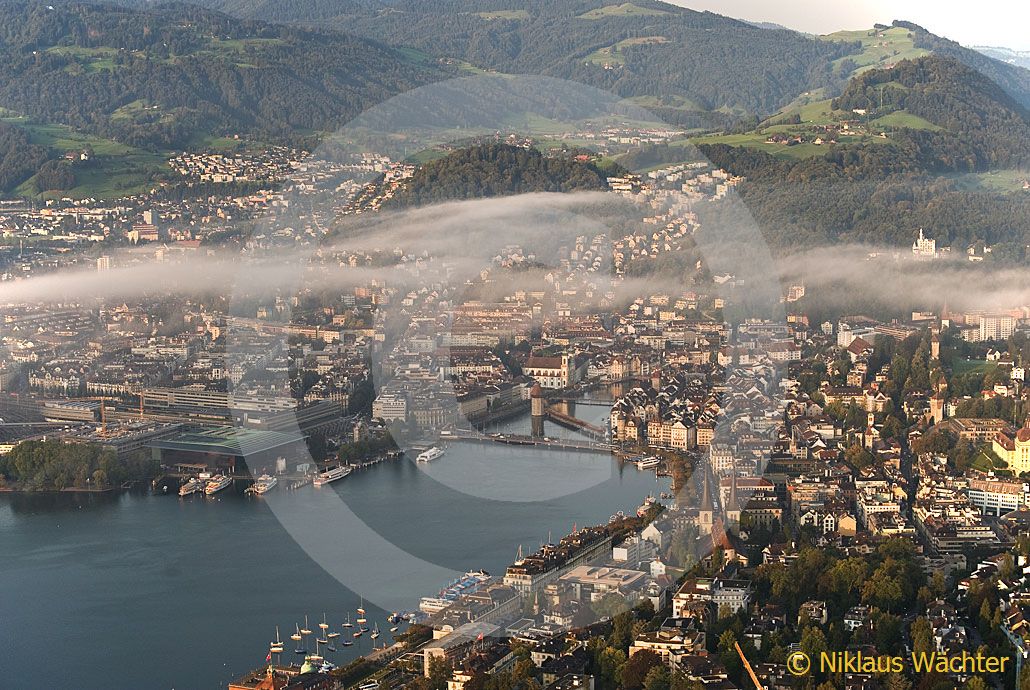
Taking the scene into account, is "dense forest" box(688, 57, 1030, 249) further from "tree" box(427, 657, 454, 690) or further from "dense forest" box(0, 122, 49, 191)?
"tree" box(427, 657, 454, 690)

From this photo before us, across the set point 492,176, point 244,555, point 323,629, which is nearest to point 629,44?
point 492,176

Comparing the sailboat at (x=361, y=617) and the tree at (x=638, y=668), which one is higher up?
the tree at (x=638, y=668)

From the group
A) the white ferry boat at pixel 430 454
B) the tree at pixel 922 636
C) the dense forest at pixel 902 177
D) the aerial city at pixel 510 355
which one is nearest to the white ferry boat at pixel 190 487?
the aerial city at pixel 510 355

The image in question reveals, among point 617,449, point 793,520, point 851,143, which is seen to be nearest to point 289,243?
point 851,143

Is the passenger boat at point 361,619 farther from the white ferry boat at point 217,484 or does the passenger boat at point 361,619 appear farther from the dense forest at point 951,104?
the dense forest at point 951,104

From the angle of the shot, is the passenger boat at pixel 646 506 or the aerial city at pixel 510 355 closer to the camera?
the aerial city at pixel 510 355

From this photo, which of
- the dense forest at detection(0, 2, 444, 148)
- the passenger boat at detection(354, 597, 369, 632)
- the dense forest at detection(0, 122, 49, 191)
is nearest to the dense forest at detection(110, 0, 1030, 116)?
the dense forest at detection(0, 2, 444, 148)
